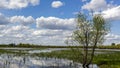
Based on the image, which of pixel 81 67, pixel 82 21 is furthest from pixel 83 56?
pixel 82 21

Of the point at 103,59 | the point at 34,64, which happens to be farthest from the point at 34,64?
the point at 103,59

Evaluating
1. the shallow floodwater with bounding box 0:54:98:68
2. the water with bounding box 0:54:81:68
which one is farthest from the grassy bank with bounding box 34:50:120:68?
the water with bounding box 0:54:81:68

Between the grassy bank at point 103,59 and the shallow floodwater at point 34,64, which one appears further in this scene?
the grassy bank at point 103,59

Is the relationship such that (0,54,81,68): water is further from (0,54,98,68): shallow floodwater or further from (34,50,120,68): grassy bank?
(34,50,120,68): grassy bank

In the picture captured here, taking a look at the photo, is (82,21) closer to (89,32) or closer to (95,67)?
(89,32)

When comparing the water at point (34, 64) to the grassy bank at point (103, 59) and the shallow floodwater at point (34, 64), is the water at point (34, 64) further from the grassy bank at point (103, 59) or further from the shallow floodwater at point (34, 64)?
the grassy bank at point (103, 59)

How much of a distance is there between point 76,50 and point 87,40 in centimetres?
367

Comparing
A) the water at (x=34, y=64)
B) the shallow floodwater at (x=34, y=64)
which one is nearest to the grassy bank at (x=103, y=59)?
the shallow floodwater at (x=34, y=64)

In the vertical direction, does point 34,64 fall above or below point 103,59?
above

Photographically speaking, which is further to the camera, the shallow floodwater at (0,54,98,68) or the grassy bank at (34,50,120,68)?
the grassy bank at (34,50,120,68)

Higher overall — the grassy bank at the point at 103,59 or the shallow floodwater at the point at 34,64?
the shallow floodwater at the point at 34,64

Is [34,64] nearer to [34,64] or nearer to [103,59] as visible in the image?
[34,64]

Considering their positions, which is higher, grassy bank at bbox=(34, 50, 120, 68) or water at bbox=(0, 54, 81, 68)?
water at bbox=(0, 54, 81, 68)

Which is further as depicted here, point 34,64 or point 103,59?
point 103,59
